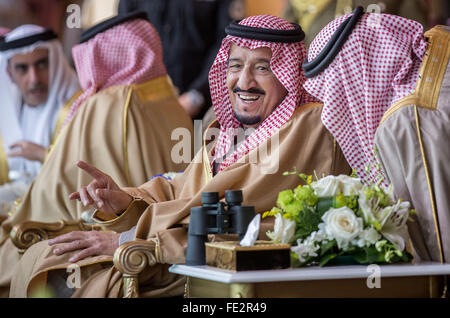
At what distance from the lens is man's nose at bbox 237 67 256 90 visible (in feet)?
11.5

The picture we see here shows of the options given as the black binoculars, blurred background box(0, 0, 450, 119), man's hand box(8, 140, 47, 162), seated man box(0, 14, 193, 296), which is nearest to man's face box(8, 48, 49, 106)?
man's hand box(8, 140, 47, 162)

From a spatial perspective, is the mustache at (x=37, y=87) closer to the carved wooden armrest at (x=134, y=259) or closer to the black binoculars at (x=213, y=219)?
the carved wooden armrest at (x=134, y=259)

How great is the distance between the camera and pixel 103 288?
3219mm

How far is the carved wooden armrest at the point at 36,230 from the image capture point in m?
3.94

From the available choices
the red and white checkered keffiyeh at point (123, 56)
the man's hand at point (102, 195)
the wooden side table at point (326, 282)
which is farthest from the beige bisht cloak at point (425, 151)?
the red and white checkered keffiyeh at point (123, 56)

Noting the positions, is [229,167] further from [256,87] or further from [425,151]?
[425,151]

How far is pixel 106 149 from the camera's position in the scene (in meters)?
4.46

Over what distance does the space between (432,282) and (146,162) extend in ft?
7.60

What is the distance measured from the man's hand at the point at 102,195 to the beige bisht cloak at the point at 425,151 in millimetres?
1346

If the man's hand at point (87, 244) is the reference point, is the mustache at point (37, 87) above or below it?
above

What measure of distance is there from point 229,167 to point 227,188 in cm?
12

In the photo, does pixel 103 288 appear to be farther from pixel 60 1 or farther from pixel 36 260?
pixel 60 1

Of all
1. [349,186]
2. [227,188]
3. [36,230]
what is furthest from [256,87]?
[36,230]

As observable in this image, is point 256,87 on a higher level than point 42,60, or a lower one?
lower
